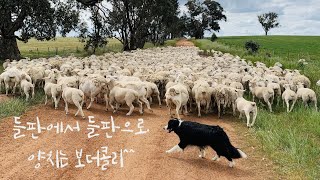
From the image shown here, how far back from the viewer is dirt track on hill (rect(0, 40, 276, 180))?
8.68 m

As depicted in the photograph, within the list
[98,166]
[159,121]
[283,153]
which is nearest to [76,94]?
[159,121]

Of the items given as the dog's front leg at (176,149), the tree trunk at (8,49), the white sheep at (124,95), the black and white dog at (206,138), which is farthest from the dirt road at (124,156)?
the tree trunk at (8,49)

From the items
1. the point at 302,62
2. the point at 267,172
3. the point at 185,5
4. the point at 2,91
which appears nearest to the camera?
the point at 267,172

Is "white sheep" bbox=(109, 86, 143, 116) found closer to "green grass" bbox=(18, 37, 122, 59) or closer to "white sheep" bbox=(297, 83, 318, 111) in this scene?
"white sheep" bbox=(297, 83, 318, 111)

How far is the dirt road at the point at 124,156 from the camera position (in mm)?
8680

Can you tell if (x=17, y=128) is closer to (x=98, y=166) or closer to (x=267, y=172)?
(x=98, y=166)

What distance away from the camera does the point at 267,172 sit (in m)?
9.00

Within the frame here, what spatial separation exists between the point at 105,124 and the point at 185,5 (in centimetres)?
9707

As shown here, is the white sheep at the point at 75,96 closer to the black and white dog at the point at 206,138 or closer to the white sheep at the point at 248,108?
the black and white dog at the point at 206,138

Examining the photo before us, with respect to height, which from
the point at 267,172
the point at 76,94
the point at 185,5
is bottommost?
the point at 267,172

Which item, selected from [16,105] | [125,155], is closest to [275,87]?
[125,155]

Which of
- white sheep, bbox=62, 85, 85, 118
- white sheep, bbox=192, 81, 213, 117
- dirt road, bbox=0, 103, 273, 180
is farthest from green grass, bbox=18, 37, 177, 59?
dirt road, bbox=0, 103, 273, 180

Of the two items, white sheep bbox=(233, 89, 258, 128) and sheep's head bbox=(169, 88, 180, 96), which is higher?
sheep's head bbox=(169, 88, 180, 96)

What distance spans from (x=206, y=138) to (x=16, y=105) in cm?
726
